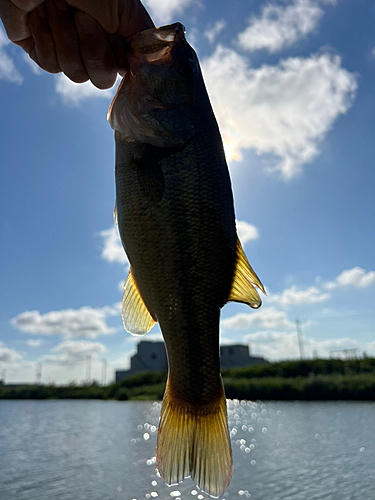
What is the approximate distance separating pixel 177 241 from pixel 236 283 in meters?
0.49

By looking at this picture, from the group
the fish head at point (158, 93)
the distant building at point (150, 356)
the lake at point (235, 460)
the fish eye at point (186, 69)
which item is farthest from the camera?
the distant building at point (150, 356)

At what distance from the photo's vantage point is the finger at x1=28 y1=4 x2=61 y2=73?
8.11 ft

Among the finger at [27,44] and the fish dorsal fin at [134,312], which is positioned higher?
the finger at [27,44]

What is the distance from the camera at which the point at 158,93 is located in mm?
2643

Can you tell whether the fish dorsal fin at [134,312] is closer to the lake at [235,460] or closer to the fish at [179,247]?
the fish at [179,247]

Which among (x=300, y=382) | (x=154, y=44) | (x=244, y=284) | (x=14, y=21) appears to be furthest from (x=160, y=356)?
(x=14, y=21)

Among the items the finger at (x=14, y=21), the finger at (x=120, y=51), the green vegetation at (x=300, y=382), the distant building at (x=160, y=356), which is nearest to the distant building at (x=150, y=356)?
the distant building at (x=160, y=356)

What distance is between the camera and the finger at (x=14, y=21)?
236 centimetres

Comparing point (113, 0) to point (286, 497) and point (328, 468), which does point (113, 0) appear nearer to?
point (286, 497)

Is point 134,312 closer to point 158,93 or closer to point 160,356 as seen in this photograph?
point 158,93

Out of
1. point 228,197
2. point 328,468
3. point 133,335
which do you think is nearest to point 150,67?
point 228,197

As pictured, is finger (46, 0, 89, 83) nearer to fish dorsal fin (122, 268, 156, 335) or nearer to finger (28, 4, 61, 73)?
finger (28, 4, 61, 73)

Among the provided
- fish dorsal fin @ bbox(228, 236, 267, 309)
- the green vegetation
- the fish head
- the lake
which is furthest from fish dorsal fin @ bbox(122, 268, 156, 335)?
the green vegetation

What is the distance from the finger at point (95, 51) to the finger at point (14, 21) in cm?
33
